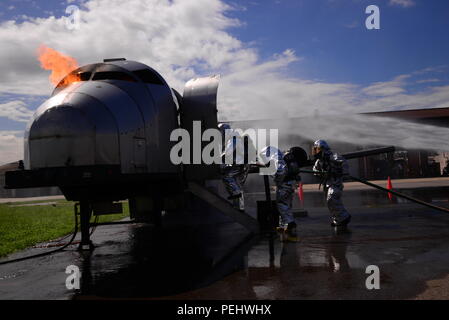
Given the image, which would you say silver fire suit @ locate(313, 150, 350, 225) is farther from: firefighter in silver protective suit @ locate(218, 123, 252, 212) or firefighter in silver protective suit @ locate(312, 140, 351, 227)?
firefighter in silver protective suit @ locate(218, 123, 252, 212)

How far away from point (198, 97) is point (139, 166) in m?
2.72

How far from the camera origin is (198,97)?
877 cm

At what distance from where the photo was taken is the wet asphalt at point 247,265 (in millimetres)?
4562

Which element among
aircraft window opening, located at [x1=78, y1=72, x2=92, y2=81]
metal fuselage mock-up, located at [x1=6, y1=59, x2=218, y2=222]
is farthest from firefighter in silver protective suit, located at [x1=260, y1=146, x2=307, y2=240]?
aircraft window opening, located at [x1=78, y1=72, x2=92, y2=81]

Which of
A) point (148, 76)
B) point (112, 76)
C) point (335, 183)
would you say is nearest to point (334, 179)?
point (335, 183)

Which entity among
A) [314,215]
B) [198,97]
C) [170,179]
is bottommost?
[314,215]

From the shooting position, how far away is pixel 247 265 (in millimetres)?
5898

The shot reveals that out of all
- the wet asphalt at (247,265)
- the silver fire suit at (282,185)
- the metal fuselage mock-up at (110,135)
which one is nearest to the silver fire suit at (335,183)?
the wet asphalt at (247,265)

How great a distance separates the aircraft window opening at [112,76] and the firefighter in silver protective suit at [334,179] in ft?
16.4

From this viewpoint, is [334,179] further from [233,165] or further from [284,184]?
[233,165]

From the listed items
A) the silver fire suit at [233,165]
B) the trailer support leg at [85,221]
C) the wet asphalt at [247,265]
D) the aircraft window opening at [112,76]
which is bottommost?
the wet asphalt at [247,265]

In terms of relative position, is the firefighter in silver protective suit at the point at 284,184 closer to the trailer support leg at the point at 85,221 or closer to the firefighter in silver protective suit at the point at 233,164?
the firefighter in silver protective suit at the point at 233,164
